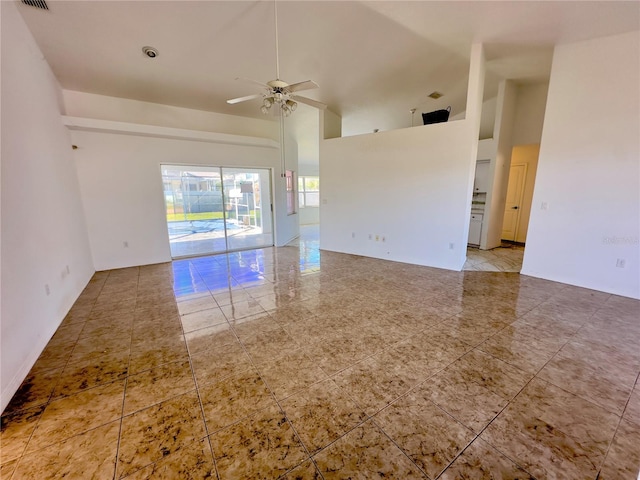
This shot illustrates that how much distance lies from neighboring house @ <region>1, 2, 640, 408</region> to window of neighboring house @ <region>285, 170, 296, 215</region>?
1.04 m

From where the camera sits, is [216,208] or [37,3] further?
[216,208]

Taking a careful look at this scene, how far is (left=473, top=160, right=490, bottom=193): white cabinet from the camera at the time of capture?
Result: 5.85 m

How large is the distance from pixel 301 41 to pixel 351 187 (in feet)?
9.08

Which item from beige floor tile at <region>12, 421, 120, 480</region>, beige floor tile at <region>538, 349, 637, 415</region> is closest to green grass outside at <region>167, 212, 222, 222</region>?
beige floor tile at <region>12, 421, 120, 480</region>

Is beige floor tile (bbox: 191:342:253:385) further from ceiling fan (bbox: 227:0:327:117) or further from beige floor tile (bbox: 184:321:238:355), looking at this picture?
ceiling fan (bbox: 227:0:327:117)

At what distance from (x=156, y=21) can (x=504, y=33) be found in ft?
14.6

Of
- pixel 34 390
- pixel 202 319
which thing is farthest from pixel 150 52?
pixel 34 390

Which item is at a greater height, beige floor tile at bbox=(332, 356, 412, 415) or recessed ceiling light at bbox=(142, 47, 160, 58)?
recessed ceiling light at bbox=(142, 47, 160, 58)

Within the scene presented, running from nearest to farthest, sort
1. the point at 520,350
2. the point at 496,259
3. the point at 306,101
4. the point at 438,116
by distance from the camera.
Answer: the point at 520,350
the point at 306,101
the point at 438,116
the point at 496,259

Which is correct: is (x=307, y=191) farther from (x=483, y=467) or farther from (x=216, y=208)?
(x=483, y=467)

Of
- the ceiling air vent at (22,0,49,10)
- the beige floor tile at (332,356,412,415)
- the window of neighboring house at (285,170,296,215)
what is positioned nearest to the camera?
the beige floor tile at (332,356,412,415)

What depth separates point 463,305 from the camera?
10.4 feet

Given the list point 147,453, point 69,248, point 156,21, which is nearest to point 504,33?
point 156,21

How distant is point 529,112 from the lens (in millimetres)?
5469
